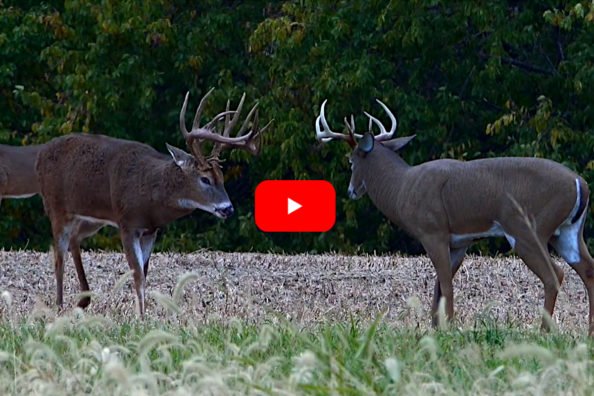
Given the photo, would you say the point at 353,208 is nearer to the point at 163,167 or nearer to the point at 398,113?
the point at 398,113

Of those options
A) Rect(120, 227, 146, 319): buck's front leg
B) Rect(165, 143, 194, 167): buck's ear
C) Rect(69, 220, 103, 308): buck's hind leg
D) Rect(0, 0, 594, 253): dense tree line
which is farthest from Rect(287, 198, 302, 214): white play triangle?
Rect(120, 227, 146, 319): buck's front leg

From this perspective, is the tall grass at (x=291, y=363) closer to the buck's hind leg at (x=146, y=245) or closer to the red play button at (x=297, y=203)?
the buck's hind leg at (x=146, y=245)

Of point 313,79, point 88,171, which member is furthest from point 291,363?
point 313,79

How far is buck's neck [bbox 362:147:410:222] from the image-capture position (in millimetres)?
12305

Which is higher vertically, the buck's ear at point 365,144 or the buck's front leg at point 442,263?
the buck's ear at point 365,144

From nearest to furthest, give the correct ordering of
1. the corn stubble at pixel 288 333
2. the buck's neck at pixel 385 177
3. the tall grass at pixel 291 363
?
the tall grass at pixel 291 363
the corn stubble at pixel 288 333
the buck's neck at pixel 385 177

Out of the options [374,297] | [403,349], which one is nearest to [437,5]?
[374,297]

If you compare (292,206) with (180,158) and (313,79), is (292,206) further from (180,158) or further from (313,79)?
(180,158)

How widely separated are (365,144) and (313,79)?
975 cm

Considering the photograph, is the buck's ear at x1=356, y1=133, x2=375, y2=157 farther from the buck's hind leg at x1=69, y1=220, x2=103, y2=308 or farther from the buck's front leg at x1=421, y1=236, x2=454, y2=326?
the buck's hind leg at x1=69, y1=220, x2=103, y2=308

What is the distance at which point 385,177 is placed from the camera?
12.5 m

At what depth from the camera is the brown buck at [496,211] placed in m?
11.1

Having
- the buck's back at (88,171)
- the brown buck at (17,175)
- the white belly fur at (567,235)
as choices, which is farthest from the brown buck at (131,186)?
the brown buck at (17,175)

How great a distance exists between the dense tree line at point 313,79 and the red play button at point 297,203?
18 centimetres
